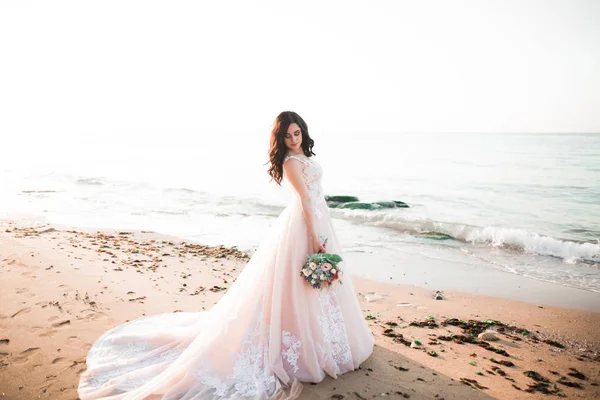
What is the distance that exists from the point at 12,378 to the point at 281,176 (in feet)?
11.2

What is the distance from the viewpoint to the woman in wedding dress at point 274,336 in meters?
3.37

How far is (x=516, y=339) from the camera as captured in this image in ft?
16.1

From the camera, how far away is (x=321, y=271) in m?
3.44

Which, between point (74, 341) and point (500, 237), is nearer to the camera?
point (74, 341)

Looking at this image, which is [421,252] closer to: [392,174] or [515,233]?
[515,233]

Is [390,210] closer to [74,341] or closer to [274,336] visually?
[274,336]

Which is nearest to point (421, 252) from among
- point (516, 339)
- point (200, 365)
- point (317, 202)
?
point (516, 339)

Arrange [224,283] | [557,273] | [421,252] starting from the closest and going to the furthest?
[224,283]
[557,273]
[421,252]

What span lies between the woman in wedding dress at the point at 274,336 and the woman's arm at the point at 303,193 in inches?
0.4

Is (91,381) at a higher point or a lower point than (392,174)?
lower

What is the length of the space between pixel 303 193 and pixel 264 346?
A: 157 centimetres

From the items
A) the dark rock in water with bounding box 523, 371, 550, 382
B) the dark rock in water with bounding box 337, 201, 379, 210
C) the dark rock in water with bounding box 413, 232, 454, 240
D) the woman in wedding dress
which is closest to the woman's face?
the woman in wedding dress

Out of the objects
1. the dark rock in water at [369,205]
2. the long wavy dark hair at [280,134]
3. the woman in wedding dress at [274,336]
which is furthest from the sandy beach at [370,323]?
Answer: the dark rock in water at [369,205]

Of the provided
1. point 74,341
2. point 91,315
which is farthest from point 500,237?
point 74,341
